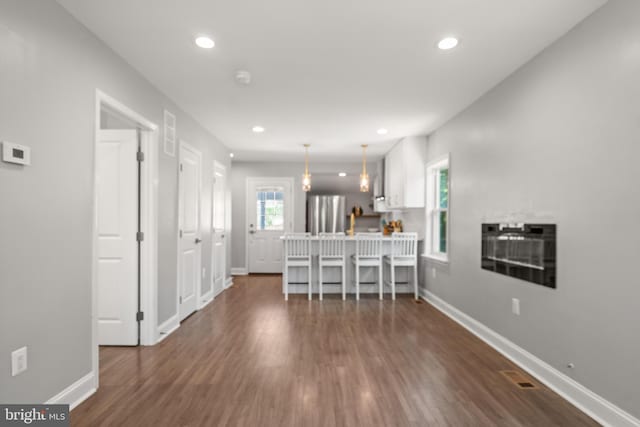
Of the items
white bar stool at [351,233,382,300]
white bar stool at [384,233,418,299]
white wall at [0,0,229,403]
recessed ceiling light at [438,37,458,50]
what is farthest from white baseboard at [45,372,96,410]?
white bar stool at [384,233,418,299]

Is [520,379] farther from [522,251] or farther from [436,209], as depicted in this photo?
[436,209]

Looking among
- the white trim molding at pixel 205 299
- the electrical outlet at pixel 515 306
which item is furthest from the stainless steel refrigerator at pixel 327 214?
the electrical outlet at pixel 515 306

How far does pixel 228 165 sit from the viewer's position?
6.35m

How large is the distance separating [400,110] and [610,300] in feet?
9.19

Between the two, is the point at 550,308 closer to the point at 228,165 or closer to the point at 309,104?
the point at 309,104

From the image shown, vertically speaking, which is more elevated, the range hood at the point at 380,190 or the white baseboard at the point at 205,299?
the range hood at the point at 380,190

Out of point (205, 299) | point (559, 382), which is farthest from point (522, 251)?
point (205, 299)

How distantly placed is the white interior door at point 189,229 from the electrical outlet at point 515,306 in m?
3.42

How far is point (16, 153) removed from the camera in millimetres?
1810

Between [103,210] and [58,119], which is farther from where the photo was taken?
[103,210]

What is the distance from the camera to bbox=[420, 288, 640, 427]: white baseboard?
2.01 metres

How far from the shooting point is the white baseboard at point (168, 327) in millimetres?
3555

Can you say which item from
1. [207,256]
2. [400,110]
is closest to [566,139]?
[400,110]

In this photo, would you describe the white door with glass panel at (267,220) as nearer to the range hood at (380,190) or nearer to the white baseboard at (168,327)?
the range hood at (380,190)
